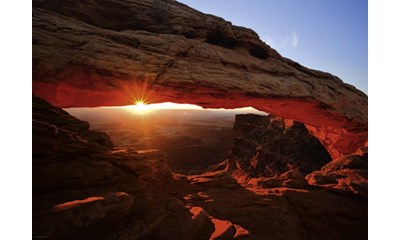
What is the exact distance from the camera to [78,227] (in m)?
5.17

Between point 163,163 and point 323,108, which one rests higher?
point 323,108

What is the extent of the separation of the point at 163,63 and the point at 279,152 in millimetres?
19180

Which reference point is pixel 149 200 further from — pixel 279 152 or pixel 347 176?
pixel 279 152

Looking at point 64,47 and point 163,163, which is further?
point 163,163

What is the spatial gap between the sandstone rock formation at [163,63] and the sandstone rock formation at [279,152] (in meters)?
8.14

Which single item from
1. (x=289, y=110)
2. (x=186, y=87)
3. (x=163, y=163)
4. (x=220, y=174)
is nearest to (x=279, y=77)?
(x=289, y=110)

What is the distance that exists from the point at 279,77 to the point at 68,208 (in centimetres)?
1147

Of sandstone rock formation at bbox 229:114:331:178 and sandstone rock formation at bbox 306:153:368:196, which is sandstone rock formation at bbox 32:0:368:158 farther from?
sandstone rock formation at bbox 229:114:331:178

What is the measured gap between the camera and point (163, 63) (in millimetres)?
9414

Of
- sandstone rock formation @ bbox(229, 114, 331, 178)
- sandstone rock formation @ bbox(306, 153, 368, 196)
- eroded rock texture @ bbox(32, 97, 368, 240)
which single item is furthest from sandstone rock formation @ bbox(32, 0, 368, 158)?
sandstone rock formation @ bbox(229, 114, 331, 178)

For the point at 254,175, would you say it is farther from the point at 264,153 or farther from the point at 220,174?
the point at 220,174

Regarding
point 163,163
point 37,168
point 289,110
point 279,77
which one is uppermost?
point 279,77

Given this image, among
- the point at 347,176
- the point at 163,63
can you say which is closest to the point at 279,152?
the point at 347,176

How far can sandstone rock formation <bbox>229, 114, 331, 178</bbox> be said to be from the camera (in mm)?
21891
